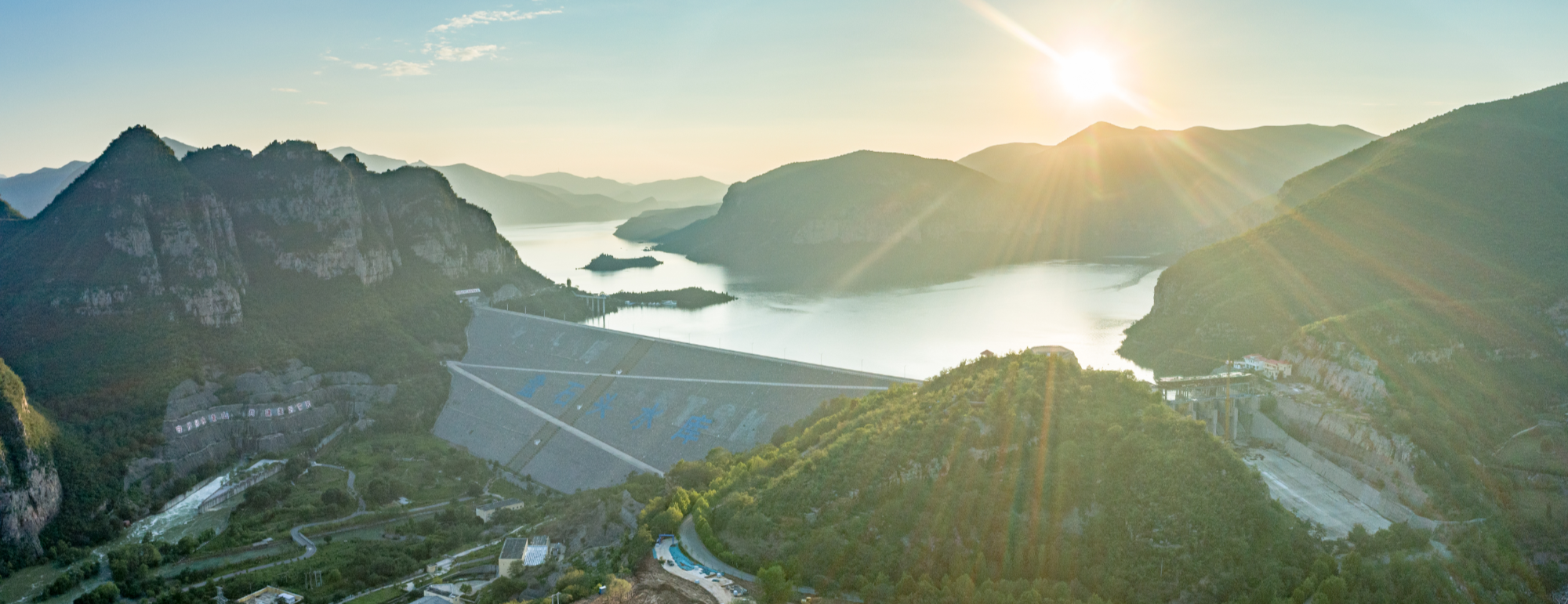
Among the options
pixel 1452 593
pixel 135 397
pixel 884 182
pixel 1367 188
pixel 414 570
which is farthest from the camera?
pixel 884 182

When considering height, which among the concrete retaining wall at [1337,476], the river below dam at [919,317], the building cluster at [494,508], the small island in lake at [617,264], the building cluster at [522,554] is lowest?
the building cluster at [494,508]

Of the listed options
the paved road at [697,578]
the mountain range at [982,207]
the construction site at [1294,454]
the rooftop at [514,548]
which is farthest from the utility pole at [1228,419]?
the mountain range at [982,207]

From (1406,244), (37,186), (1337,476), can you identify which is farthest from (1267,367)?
(37,186)

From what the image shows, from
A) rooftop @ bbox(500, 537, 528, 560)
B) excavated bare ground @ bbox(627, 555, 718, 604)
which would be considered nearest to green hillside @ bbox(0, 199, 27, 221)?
rooftop @ bbox(500, 537, 528, 560)

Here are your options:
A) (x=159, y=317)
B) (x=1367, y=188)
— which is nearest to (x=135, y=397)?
(x=159, y=317)

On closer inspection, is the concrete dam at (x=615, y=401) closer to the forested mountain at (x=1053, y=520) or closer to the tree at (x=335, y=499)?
the tree at (x=335, y=499)

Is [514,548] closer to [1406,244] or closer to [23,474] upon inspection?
[23,474]

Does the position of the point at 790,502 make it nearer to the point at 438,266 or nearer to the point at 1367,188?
the point at 1367,188
